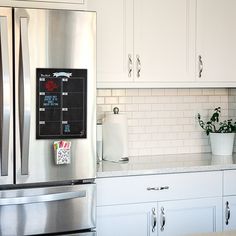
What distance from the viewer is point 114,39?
3.19 m

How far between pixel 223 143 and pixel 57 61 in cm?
→ 165

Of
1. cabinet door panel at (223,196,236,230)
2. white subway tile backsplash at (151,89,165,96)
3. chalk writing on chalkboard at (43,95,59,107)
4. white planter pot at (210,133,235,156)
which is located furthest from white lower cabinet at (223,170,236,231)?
chalk writing on chalkboard at (43,95,59,107)

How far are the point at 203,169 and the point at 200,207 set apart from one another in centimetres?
27

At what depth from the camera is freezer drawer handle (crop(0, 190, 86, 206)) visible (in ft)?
8.14

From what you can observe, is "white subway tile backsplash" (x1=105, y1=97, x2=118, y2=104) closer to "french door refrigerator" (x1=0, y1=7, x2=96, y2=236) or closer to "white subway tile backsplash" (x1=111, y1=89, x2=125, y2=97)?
"white subway tile backsplash" (x1=111, y1=89, x2=125, y2=97)

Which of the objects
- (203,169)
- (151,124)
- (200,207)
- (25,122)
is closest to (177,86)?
(151,124)

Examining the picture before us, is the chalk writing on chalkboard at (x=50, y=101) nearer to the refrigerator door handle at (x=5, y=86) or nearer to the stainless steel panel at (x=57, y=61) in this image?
the stainless steel panel at (x=57, y=61)

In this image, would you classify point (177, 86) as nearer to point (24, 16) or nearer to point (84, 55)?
point (84, 55)

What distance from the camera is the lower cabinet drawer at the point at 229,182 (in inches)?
124

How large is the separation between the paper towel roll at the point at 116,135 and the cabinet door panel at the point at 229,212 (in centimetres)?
78

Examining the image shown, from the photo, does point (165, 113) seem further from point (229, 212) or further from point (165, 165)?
point (229, 212)

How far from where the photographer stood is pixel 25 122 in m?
2.46

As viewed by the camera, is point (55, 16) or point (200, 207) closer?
point (55, 16)

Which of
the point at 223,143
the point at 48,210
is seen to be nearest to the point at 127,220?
the point at 48,210
